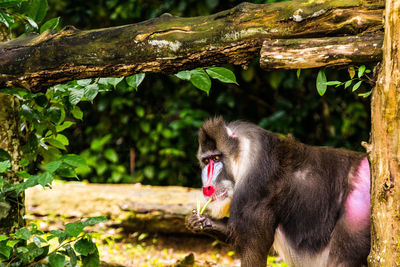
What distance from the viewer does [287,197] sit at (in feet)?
12.2

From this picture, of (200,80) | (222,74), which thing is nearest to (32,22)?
(200,80)

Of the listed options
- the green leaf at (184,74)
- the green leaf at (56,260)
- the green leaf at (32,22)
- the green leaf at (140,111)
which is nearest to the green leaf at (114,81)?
the green leaf at (184,74)

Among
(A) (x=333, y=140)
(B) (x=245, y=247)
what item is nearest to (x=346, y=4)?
(B) (x=245, y=247)

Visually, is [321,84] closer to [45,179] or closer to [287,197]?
[287,197]

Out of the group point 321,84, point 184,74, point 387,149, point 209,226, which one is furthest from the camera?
point 209,226

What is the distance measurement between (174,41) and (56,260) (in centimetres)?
170

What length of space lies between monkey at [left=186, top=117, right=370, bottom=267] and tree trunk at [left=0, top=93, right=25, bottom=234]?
1.46m

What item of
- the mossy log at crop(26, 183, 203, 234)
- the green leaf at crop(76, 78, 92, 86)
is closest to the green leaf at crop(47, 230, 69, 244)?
the green leaf at crop(76, 78, 92, 86)

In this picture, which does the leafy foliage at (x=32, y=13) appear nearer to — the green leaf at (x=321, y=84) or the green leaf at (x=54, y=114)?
the green leaf at (x=54, y=114)

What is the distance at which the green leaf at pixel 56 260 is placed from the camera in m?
3.35

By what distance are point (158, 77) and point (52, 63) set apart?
4.62m

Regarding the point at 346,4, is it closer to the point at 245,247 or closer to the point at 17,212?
the point at 245,247

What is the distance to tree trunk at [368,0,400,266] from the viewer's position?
2.58 m

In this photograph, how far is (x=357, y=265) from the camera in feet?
11.1
